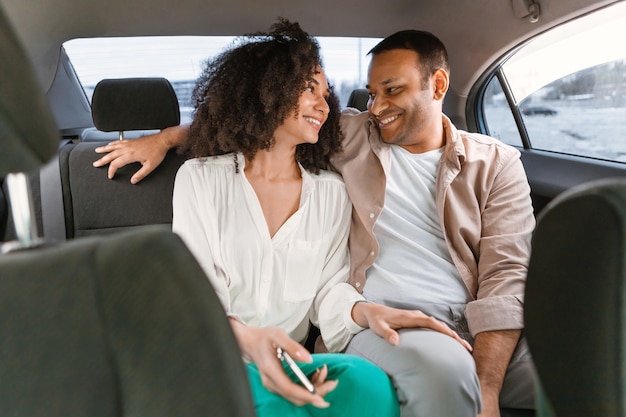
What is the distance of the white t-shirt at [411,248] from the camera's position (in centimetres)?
177

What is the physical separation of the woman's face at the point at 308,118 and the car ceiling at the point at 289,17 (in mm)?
744

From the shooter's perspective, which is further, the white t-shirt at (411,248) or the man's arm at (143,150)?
the man's arm at (143,150)

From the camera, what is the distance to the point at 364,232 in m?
1.82

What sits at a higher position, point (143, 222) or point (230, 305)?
point (143, 222)

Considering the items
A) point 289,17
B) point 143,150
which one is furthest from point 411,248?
point 289,17

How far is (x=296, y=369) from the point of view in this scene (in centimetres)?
118

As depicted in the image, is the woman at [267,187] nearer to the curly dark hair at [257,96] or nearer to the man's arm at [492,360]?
the curly dark hair at [257,96]

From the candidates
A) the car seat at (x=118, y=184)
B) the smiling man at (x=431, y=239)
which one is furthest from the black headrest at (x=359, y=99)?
the car seat at (x=118, y=184)

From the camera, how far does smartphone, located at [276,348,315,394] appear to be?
1172mm

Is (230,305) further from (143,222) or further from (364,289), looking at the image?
(143,222)

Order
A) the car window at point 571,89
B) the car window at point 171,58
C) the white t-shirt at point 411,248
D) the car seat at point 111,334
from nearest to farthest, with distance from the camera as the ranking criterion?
the car seat at point 111,334
the white t-shirt at point 411,248
the car window at point 571,89
the car window at point 171,58

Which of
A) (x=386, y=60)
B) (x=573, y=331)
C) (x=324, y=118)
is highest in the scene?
(x=386, y=60)

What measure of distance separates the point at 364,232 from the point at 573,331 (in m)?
1.07

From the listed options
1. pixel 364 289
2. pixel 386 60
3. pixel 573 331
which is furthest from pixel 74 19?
pixel 573 331
